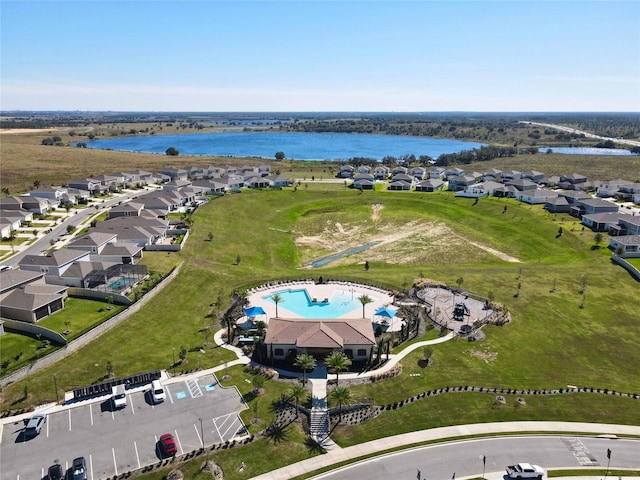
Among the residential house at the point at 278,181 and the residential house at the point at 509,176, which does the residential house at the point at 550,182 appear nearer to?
the residential house at the point at 509,176

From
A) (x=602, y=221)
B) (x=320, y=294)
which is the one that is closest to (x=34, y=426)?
(x=320, y=294)

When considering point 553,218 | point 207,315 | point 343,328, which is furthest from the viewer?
point 553,218

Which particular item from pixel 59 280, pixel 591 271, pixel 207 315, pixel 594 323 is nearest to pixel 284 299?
pixel 207 315

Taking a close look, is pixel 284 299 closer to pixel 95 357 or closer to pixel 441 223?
pixel 95 357

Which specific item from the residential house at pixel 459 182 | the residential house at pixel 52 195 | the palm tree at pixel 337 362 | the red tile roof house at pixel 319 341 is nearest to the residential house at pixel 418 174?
the residential house at pixel 459 182

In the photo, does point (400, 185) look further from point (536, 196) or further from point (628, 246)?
point (628, 246)

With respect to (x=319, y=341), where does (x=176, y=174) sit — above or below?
above
